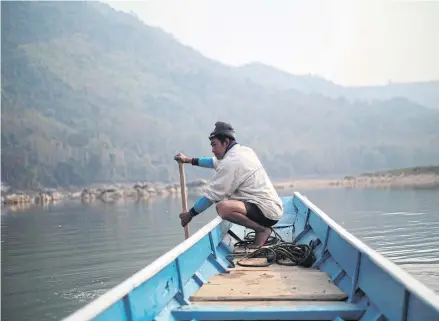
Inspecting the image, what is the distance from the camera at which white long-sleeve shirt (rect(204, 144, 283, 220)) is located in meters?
5.07

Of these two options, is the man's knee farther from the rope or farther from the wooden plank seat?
the wooden plank seat

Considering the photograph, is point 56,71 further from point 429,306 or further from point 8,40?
point 429,306

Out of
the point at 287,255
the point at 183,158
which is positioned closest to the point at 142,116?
the point at 183,158

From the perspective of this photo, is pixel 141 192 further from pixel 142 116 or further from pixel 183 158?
pixel 142 116

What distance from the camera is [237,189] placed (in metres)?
5.28

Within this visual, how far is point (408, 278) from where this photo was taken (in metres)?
2.60

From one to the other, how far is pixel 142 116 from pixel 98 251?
80.2 metres

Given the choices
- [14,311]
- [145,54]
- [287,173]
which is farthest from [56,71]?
[14,311]

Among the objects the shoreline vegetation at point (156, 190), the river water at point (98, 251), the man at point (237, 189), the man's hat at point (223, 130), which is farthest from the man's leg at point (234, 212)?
the shoreline vegetation at point (156, 190)

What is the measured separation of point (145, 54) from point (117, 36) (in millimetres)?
9530

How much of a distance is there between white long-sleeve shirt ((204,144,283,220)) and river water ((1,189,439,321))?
278 centimetres

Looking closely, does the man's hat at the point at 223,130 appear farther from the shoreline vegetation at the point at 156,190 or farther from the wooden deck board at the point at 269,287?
the shoreline vegetation at the point at 156,190

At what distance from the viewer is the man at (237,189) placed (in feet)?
16.7

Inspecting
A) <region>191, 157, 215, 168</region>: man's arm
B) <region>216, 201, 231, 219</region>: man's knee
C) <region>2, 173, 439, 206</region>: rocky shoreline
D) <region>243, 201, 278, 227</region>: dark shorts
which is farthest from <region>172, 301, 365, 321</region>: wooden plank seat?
<region>2, 173, 439, 206</region>: rocky shoreline
